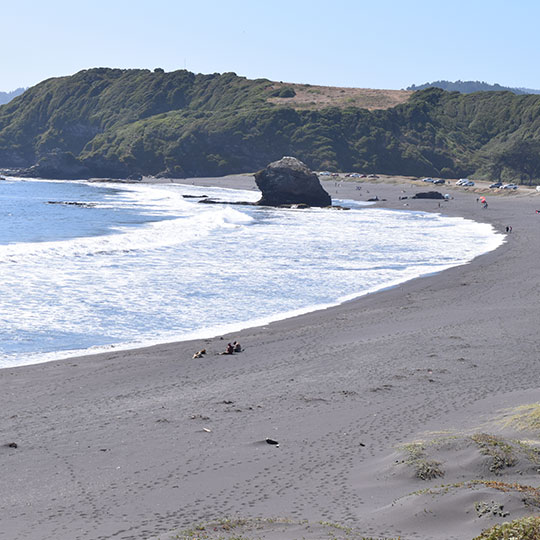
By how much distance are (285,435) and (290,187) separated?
6702 centimetres

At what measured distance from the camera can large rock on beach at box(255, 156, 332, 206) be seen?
75812 mm

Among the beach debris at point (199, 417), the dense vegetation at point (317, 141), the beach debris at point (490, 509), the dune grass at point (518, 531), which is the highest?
the dense vegetation at point (317, 141)

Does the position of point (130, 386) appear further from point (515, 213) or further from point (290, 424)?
point (515, 213)

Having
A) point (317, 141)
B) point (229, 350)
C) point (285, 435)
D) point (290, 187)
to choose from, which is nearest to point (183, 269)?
point (229, 350)

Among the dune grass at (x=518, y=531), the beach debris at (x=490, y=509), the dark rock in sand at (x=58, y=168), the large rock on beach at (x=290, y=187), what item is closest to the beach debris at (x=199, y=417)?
the beach debris at (x=490, y=509)

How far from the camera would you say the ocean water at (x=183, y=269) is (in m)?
19.0

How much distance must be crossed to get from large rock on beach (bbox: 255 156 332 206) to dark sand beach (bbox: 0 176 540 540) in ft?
188

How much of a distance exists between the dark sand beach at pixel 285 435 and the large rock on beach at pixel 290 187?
57.3m

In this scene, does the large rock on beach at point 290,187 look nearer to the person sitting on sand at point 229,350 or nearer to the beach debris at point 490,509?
the person sitting on sand at point 229,350

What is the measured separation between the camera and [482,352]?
15.0 m

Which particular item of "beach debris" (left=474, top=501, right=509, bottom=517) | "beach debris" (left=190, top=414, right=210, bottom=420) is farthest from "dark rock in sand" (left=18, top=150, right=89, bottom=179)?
"beach debris" (left=474, top=501, right=509, bottom=517)

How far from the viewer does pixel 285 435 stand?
396 inches

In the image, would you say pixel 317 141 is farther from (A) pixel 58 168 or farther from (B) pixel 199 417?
(B) pixel 199 417

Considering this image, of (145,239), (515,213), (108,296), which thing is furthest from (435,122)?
(108,296)
